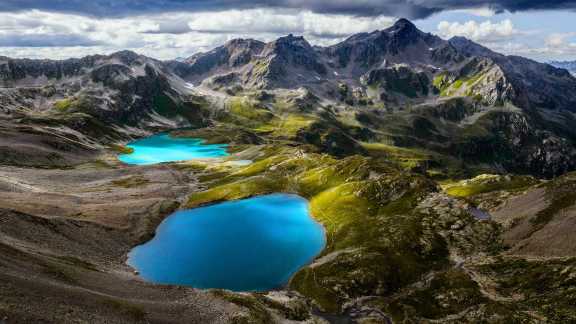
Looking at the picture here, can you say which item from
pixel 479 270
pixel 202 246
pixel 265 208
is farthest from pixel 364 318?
pixel 265 208

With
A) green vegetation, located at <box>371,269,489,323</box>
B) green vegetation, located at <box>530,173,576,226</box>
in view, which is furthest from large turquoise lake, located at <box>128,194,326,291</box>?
green vegetation, located at <box>530,173,576,226</box>

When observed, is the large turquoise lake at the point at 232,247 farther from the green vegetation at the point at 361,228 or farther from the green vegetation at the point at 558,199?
the green vegetation at the point at 558,199

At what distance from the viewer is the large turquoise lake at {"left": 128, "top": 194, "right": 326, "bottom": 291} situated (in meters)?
109

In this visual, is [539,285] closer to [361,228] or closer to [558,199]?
[558,199]

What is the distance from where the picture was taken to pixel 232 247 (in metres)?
128

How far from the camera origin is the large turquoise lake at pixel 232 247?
109 m

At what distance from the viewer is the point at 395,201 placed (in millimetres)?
155625

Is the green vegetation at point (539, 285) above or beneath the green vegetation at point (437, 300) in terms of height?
above

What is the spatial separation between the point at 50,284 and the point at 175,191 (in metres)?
120

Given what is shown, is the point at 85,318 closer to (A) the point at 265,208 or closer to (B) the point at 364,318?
(B) the point at 364,318

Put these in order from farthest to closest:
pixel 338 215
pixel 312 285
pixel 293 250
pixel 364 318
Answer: pixel 338 215 → pixel 293 250 → pixel 312 285 → pixel 364 318

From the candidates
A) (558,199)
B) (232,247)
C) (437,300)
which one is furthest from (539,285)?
(232,247)

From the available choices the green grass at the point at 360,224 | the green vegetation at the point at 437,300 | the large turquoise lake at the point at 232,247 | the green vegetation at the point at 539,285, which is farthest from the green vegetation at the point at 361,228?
the green vegetation at the point at 539,285

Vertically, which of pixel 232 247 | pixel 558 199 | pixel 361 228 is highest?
pixel 558 199
